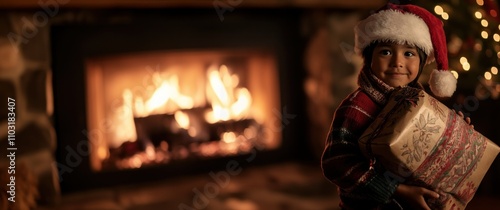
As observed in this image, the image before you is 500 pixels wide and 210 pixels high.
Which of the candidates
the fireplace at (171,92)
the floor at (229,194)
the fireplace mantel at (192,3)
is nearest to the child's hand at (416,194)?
A: the floor at (229,194)

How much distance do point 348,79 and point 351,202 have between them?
1.44m

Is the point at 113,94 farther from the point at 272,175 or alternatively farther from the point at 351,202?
the point at 351,202

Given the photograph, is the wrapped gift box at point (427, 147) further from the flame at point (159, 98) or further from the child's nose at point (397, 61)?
the flame at point (159, 98)

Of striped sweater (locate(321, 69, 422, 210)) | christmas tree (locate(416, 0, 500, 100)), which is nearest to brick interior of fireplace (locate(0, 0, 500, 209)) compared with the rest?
christmas tree (locate(416, 0, 500, 100))

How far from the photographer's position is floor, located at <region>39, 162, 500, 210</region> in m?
1.80

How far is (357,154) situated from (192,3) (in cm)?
111

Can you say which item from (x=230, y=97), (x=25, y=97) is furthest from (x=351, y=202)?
(x=230, y=97)

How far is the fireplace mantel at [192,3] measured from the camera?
5.21ft

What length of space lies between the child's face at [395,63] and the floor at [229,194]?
1.05 m

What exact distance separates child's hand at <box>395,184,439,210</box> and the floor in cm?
104

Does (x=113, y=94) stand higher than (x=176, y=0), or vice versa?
(x=176, y=0)

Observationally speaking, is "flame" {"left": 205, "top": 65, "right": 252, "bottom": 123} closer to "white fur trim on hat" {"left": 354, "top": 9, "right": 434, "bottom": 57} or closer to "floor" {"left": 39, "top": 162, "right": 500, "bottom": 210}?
"floor" {"left": 39, "top": 162, "right": 500, "bottom": 210}

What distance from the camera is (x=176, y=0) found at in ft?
5.74

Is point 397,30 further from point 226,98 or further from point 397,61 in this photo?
point 226,98
